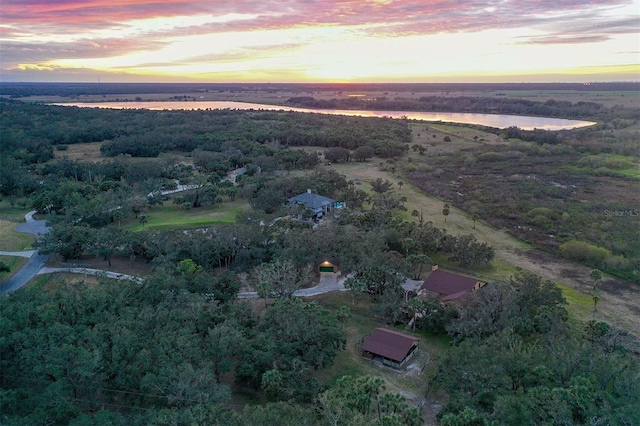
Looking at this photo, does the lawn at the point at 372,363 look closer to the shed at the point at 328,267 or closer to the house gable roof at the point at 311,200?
the shed at the point at 328,267

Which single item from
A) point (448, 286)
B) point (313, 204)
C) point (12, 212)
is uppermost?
point (313, 204)

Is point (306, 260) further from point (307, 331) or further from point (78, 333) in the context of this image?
point (78, 333)

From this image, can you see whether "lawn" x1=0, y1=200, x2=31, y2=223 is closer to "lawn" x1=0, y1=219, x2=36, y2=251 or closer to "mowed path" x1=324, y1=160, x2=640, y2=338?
"lawn" x1=0, y1=219, x2=36, y2=251

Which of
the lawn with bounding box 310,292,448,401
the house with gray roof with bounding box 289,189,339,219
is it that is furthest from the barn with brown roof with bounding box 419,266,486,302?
the house with gray roof with bounding box 289,189,339,219

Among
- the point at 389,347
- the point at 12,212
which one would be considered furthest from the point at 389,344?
the point at 12,212

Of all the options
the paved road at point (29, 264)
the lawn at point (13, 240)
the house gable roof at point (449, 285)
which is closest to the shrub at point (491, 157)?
the house gable roof at point (449, 285)

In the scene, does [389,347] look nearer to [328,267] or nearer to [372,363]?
[372,363]
